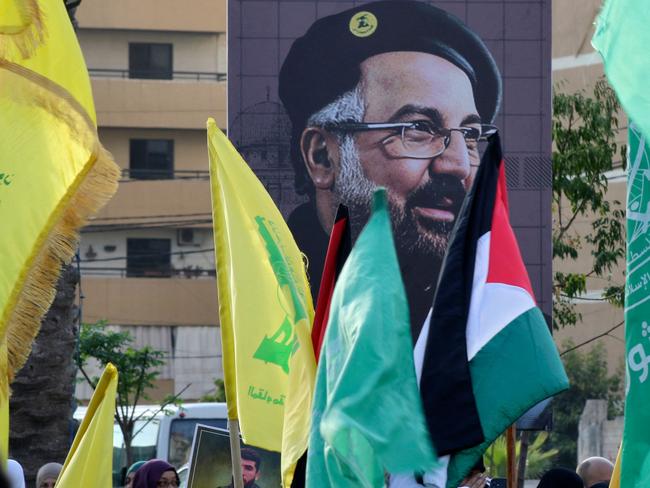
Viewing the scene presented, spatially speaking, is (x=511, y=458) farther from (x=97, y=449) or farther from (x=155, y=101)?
(x=155, y=101)

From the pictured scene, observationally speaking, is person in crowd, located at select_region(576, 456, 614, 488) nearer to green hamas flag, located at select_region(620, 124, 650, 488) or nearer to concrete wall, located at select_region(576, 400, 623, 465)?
green hamas flag, located at select_region(620, 124, 650, 488)

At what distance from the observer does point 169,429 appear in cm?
1789

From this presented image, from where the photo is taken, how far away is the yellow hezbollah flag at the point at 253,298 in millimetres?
6816

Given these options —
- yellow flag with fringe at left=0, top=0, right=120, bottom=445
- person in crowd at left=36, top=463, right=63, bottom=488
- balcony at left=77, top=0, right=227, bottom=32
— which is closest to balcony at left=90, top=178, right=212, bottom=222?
balcony at left=77, top=0, right=227, bottom=32

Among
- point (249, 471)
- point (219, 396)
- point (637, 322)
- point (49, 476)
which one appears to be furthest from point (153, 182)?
point (637, 322)

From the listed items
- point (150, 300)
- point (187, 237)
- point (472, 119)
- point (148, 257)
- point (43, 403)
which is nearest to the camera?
point (43, 403)

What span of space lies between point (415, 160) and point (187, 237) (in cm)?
2465

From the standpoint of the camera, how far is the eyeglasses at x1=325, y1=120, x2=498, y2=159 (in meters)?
10.5

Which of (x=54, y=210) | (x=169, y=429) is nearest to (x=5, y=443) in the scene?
(x=54, y=210)

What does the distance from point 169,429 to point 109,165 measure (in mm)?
11970

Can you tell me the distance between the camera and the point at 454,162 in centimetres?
1052

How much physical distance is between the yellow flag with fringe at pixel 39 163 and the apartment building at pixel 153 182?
1102 inches

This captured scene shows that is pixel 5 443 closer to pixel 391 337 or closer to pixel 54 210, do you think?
pixel 54 210

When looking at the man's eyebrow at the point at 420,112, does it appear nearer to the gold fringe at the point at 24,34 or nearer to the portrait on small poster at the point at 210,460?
the portrait on small poster at the point at 210,460
